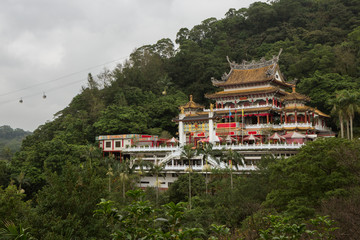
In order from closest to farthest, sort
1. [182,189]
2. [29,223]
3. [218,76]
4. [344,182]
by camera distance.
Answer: [29,223] → [344,182] → [182,189] → [218,76]

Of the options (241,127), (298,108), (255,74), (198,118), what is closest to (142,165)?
(198,118)

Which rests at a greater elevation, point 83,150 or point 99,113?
point 99,113

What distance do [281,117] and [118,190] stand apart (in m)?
24.7

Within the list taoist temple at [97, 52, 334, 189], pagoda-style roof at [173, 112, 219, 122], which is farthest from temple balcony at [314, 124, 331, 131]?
pagoda-style roof at [173, 112, 219, 122]

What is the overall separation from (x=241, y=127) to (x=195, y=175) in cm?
1496

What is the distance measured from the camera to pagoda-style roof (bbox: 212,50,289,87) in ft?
165

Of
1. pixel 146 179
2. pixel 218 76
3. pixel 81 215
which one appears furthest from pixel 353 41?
pixel 81 215

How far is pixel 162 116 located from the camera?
58344mm

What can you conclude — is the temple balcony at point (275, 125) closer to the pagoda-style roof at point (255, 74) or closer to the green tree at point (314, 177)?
the pagoda-style roof at point (255, 74)

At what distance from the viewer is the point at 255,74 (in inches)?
2062

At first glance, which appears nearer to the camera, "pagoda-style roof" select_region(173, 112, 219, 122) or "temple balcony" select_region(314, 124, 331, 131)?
"pagoda-style roof" select_region(173, 112, 219, 122)

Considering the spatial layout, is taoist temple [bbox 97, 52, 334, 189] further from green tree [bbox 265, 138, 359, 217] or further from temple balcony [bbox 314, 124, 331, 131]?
green tree [bbox 265, 138, 359, 217]

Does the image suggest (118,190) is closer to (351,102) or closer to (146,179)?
(146,179)

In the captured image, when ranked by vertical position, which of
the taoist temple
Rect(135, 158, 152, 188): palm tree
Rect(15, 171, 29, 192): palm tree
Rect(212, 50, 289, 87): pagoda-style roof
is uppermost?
Rect(212, 50, 289, 87): pagoda-style roof
